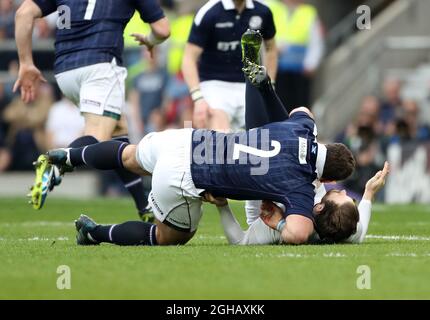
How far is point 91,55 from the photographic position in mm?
11664

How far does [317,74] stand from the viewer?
2253cm

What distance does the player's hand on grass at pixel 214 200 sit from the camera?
9250mm

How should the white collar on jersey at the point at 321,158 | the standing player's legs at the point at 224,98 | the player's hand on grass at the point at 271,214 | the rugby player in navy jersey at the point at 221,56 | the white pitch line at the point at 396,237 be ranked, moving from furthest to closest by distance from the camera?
the standing player's legs at the point at 224,98 < the rugby player in navy jersey at the point at 221,56 < the white pitch line at the point at 396,237 < the player's hand on grass at the point at 271,214 < the white collar on jersey at the point at 321,158

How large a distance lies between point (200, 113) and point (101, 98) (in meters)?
1.65

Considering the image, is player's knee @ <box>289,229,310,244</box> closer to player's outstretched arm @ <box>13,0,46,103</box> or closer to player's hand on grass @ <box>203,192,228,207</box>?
player's hand on grass @ <box>203,192,228,207</box>

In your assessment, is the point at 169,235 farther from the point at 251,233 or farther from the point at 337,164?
the point at 337,164

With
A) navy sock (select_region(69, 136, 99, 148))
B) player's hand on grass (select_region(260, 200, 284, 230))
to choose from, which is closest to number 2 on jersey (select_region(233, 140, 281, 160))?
player's hand on grass (select_region(260, 200, 284, 230))

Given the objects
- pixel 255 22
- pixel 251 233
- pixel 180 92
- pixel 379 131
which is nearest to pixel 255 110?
pixel 251 233

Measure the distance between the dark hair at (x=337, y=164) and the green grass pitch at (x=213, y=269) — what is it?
54 cm

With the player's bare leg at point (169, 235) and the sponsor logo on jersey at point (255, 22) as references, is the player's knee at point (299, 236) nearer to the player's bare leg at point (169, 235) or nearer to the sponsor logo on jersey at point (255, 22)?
the player's bare leg at point (169, 235)

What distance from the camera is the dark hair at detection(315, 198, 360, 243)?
926cm

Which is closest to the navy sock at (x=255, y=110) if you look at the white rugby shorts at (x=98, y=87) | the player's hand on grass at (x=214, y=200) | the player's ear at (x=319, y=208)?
the player's hand on grass at (x=214, y=200)
